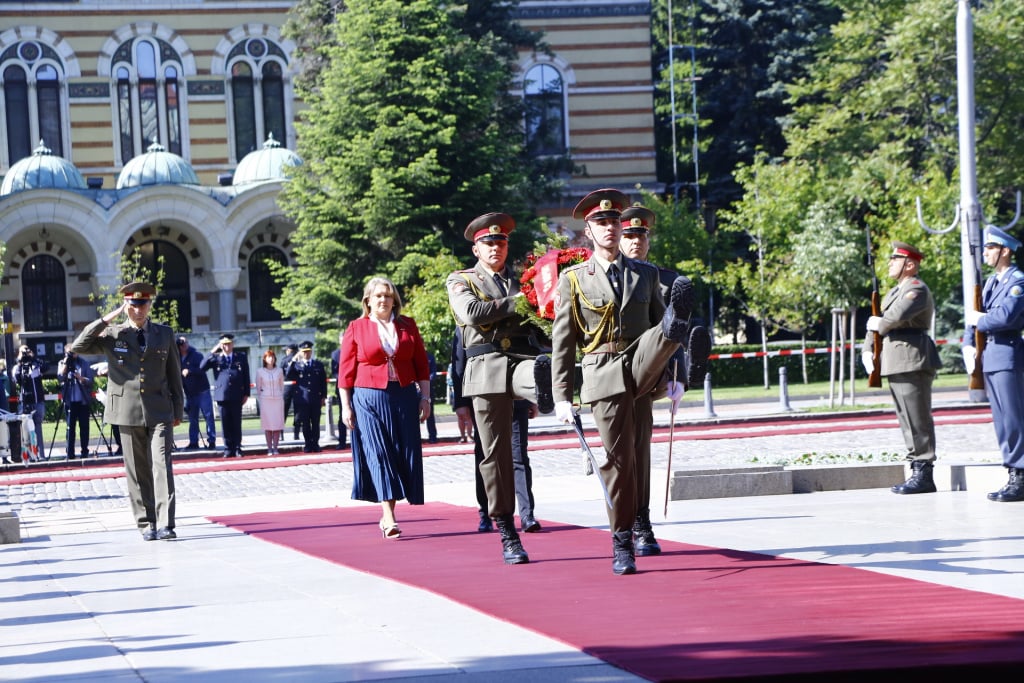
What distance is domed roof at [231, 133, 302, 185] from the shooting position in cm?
4141

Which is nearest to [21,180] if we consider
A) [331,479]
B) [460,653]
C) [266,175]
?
[266,175]

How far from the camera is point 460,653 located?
6.52m

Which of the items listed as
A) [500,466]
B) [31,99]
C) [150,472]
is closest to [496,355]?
[500,466]

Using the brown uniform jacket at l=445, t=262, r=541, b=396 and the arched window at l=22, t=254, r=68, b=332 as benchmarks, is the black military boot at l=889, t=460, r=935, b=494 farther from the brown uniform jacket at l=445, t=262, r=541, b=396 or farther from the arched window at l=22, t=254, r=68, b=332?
the arched window at l=22, t=254, r=68, b=332

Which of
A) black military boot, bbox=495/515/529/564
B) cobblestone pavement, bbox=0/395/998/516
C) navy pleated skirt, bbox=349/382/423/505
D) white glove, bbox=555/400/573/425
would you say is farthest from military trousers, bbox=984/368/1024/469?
white glove, bbox=555/400/573/425

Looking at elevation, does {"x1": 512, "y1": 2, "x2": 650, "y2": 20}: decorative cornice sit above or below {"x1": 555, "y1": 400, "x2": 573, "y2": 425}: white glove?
above

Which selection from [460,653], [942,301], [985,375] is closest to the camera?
[460,653]

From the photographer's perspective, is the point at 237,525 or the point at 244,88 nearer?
the point at 237,525

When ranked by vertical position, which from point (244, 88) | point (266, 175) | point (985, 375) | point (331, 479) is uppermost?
point (244, 88)

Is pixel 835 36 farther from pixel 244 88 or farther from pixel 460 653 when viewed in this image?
pixel 460 653

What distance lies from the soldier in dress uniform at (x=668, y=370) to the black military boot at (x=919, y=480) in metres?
3.80

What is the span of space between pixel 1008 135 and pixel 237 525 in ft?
106

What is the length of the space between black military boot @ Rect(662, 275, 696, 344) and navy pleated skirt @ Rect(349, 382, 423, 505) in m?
3.39

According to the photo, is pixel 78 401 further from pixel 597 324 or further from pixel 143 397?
pixel 597 324
